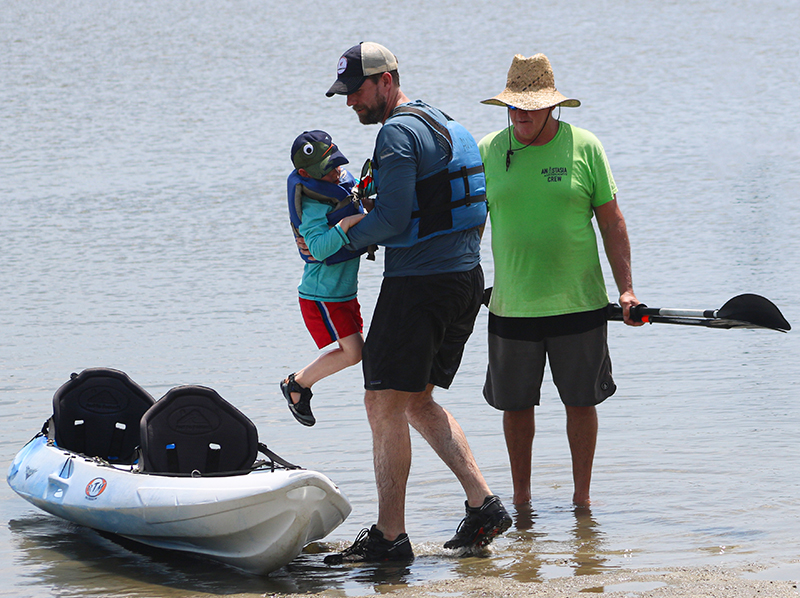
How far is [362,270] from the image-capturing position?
1299cm

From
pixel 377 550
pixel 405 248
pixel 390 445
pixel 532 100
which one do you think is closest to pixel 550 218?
A: pixel 532 100

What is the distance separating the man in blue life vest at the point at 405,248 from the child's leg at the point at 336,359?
0.40m

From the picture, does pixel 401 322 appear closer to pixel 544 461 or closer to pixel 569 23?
pixel 544 461

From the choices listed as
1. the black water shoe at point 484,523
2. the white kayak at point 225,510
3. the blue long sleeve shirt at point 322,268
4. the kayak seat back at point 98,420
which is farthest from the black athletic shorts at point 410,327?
the kayak seat back at point 98,420

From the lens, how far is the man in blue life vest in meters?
4.62

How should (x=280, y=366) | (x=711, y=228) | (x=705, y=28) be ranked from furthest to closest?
(x=705, y=28), (x=711, y=228), (x=280, y=366)

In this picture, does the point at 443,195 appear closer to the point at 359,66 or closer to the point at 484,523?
the point at 359,66

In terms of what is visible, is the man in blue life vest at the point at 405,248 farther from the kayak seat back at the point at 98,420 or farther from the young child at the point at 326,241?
the kayak seat back at the point at 98,420

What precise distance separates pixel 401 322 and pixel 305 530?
0.93 m

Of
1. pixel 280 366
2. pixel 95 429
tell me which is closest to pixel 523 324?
pixel 95 429

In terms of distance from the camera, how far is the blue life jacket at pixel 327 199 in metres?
4.95

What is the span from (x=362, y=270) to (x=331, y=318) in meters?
7.88

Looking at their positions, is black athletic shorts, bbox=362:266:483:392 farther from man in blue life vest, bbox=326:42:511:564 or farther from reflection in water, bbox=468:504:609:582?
reflection in water, bbox=468:504:609:582

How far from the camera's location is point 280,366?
9.20m
